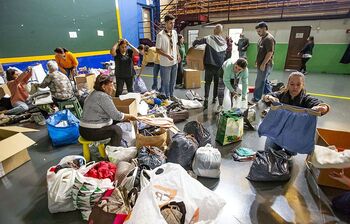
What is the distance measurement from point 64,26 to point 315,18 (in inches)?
347

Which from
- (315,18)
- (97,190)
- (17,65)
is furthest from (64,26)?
(315,18)

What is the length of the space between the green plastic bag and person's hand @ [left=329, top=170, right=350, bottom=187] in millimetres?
1067

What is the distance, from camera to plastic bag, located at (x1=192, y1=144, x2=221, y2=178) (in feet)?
6.55

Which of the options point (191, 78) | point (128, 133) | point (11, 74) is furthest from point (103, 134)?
point (191, 78)

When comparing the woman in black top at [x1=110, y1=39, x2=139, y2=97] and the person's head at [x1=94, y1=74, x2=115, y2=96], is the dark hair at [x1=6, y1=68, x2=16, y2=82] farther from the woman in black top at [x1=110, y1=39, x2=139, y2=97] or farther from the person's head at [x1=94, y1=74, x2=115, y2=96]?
the person's head at [x1=94, y1=74, x2=115, y2=96]

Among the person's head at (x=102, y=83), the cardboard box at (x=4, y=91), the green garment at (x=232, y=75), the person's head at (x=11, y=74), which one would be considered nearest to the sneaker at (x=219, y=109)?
the green garment at (x=232, y=75)

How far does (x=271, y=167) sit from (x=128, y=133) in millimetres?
1666

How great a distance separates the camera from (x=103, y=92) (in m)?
2.09

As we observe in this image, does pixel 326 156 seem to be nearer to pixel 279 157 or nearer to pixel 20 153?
pixel 279 157

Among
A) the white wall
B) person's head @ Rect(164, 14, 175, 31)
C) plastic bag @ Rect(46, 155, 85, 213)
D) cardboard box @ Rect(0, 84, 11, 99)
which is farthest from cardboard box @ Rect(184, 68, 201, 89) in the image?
the white wall

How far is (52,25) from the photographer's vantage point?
596 centimetres

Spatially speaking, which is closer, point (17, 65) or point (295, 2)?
point (17, 65)

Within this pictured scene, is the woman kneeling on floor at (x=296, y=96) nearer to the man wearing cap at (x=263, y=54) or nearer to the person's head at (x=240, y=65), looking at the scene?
the person's head at (x=240, y=65)

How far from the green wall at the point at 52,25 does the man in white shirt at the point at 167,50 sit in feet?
13.8
